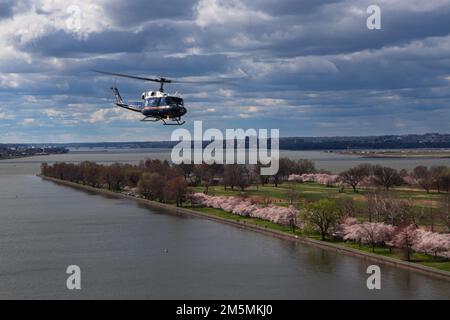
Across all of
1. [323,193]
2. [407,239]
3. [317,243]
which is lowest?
[317,243]

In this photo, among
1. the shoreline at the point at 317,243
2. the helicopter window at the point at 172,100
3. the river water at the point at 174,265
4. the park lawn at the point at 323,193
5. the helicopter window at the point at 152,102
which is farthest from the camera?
the park lawn at the point at 323,193

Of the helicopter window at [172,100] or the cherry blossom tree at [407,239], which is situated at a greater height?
the helicopter window at [172,100]

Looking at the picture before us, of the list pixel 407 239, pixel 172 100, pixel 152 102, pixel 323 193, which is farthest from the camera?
pixel 323 193

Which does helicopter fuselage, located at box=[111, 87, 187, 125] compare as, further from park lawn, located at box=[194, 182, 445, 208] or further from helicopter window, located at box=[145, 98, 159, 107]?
park lawn, located at box=[194, 182, 445, 208]

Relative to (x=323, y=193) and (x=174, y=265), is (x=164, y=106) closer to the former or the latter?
(x=174, y=265)

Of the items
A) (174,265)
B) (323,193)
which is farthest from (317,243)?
(323,193)

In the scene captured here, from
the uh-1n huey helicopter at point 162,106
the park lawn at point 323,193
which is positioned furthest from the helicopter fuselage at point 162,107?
the park lawn at point 323,193

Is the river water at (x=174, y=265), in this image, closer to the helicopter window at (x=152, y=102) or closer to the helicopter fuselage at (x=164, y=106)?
the helicopter fuselage at (x=164, y=106)

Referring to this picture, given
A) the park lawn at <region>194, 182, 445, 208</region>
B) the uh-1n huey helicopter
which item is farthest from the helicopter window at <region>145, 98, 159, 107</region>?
the park lawn at <region>194, 182, 445, 208</region>
